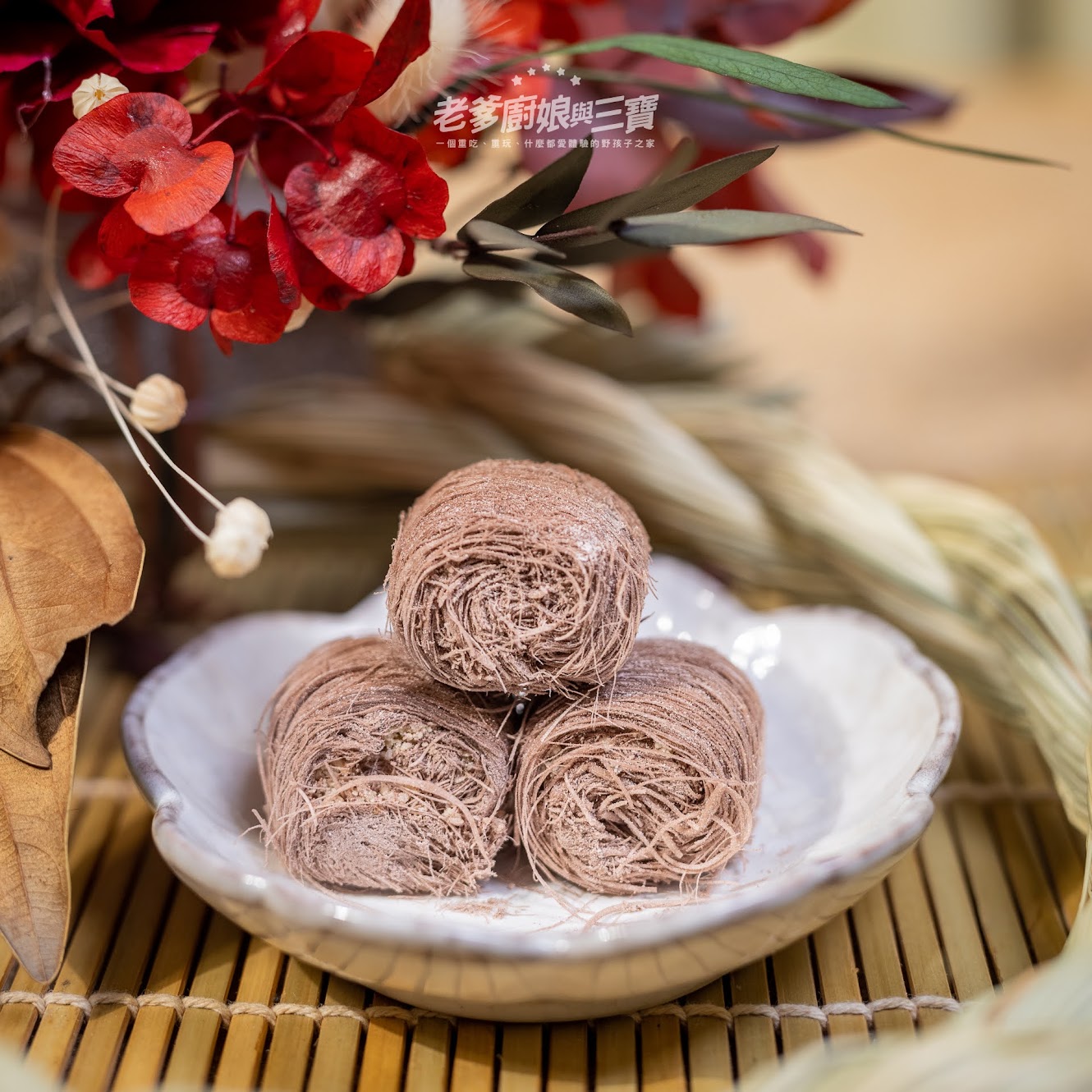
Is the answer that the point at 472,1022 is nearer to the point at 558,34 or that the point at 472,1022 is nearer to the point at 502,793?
the point at 502,793

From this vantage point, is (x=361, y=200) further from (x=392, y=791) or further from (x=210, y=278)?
(x=392, y=791)

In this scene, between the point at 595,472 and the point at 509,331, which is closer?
the point at 595,472

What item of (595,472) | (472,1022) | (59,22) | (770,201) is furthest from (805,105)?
(472,1022)

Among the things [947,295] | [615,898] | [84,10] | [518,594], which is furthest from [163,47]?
[947,295]

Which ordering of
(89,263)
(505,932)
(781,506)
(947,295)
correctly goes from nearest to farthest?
(505,932) → (89,263) → (781,506) → (947,295)

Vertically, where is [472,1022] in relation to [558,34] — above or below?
below

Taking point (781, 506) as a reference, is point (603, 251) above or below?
above

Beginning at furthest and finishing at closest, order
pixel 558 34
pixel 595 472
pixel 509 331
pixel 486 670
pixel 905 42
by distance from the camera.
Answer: pixel 905 42 < pixel 509 331 < pixel 595 472 < pixel 558 34 < pixel 486 670
